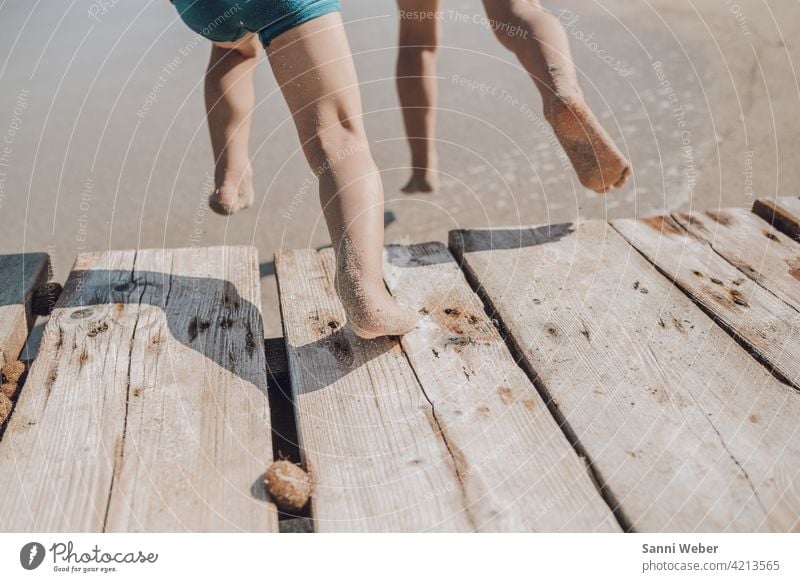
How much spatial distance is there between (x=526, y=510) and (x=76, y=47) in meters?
2.80

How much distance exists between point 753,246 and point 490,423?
90 centimetres

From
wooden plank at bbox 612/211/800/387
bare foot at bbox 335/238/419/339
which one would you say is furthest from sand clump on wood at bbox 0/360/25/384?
wooden plank at bbox 612/211/800/387

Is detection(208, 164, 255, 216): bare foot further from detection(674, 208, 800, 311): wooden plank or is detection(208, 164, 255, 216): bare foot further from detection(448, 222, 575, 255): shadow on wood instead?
detection(674, 208, 800, 311): wooden plank

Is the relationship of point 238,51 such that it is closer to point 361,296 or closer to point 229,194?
point 229,194

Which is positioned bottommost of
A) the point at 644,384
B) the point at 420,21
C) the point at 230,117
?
the point at 230,117

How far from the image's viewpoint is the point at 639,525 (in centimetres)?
104

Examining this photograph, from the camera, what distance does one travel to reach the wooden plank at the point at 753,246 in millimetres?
1613

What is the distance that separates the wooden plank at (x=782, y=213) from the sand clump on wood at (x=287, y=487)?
4.30ft

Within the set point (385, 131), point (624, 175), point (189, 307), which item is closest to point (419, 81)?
point (385, 131)

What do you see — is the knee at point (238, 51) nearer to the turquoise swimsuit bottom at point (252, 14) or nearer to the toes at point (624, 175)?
the turquoise swimsuit bottom at point (252, 14)

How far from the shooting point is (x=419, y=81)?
229 centimetres

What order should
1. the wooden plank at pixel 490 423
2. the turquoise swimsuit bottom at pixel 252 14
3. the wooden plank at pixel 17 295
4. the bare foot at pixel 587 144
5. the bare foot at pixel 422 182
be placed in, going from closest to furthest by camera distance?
the wooden plank at pixel 490 423
the turquoise swimsuit bottom at pixel 252 14
the wooden plank at pixel 17 295
the bare foot at pixel 587 144
the bare foot at pixel 422 182

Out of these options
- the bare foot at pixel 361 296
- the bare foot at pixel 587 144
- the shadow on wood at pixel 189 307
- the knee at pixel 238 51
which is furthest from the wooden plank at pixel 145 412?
the bare foot at pixel 587 144

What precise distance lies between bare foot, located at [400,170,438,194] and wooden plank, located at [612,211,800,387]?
72 cm
